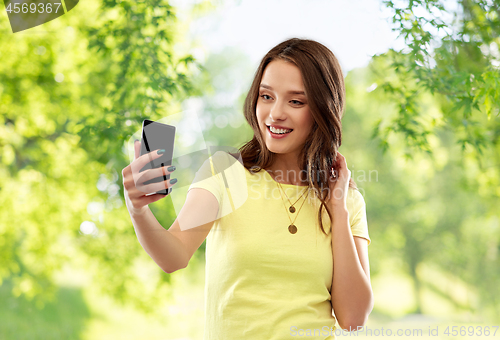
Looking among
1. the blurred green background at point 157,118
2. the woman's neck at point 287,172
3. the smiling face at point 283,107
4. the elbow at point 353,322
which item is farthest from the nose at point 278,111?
the blurred green background at point 157,118

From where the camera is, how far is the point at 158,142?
0.84 meters

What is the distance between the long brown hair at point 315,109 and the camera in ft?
3.70

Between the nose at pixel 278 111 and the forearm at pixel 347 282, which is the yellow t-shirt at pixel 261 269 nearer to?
the forearm at pixel 347 282

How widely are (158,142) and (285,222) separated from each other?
46 cm

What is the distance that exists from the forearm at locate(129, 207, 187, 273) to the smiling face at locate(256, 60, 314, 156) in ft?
1.32

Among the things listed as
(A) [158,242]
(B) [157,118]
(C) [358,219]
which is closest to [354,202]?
(C) [358,219]

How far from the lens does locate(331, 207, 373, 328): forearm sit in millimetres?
1104

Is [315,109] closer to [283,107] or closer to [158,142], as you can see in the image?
[283,107]

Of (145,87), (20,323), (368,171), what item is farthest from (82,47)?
(368,171)

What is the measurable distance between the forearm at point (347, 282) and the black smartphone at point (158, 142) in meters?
0.54

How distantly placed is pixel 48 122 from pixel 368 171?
5411 mm

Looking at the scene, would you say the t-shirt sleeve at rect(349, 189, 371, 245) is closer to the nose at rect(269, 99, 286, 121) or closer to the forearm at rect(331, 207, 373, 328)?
the forearm at rect(331, 207, 373, 328)

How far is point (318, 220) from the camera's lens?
1174mm

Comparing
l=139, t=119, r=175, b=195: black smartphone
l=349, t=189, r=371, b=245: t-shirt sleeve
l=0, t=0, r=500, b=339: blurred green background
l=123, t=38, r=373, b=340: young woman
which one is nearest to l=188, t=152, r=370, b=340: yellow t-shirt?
l=123, t=38, r=373, b=340: young woman
